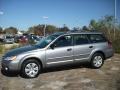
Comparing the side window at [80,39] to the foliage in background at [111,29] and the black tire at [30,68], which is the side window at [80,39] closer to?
the black tire at [30,68]

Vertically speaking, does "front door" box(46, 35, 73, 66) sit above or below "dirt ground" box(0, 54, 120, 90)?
above

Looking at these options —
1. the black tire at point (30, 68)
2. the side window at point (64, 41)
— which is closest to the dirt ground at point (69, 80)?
the black tire at point (30, 68)

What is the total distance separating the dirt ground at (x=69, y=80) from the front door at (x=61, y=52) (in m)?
0.56

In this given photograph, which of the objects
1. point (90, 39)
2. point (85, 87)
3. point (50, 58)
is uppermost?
point (90, 39)

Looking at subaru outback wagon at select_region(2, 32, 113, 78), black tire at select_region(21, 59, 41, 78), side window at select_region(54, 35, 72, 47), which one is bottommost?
black tire at select_region(21, 59, 41, 78)

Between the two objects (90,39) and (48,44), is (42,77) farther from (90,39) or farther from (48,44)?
(90,39)

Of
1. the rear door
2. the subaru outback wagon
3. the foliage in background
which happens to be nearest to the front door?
the subaru outback wagon

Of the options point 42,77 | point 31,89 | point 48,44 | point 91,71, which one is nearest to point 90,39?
point 91,71

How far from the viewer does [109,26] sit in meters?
24.2

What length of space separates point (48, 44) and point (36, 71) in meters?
1.13

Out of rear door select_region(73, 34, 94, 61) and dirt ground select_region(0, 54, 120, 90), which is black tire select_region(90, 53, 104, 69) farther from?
rear door select_region(73, 34, 94, 61)

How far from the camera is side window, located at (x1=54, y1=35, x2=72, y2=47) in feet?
30.3

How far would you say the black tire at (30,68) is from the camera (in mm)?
8562

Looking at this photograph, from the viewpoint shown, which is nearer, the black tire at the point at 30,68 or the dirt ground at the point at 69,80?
the dirt ground at the point at 69,80
